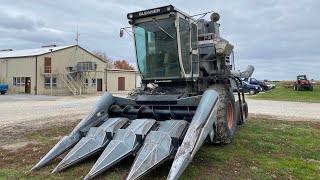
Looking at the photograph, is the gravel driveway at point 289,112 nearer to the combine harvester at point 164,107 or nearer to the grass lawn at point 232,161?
the grass lawn at point 232,161

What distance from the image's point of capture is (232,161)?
6211 millimetres

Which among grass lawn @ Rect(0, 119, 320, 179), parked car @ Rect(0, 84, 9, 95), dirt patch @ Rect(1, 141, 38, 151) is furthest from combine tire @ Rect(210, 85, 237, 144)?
parked car @ Rect(0, 84, 9, 95)

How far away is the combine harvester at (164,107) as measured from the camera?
204 inches

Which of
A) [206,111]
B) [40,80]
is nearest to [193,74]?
[206,111]

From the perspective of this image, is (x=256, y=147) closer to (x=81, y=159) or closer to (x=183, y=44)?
(x=183, y=44)

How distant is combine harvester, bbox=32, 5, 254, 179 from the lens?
517 cm

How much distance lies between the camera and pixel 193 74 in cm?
789

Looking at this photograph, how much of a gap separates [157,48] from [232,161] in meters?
3.22

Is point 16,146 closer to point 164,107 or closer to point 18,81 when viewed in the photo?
point 164,107

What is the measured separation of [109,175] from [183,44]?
3.69 meters

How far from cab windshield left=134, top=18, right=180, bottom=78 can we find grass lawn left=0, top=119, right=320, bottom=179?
2112mm

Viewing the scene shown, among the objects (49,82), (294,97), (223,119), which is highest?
(49,82)


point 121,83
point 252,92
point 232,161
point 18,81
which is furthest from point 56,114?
point 121,83

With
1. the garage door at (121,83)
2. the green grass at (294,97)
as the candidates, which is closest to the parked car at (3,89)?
the garage door at (121,83)
